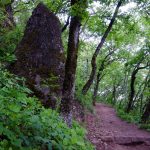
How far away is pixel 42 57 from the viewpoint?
30.8 ft

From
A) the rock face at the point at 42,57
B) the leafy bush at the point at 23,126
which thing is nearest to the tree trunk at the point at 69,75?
the rock face at the point at 42,57

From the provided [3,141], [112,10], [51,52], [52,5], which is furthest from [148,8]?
[3,141]

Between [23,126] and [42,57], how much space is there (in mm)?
5635

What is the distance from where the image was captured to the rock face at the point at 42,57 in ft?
28.8

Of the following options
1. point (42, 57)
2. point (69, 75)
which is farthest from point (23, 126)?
point (42, 57)

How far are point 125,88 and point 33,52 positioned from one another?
33.3 metres

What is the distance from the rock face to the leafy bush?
429cm

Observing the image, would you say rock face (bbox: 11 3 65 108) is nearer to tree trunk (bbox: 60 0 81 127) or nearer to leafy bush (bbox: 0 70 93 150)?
tree trunk (bbox: 60 0 81 127)

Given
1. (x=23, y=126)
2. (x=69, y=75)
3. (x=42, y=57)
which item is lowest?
(x=23, y=126)

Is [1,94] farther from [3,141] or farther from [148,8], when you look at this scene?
[148,8]

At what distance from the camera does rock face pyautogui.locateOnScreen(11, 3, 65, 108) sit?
878cm

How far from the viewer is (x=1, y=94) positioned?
3584 millimetres

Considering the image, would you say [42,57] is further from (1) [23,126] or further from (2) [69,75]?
(1) [23,126]

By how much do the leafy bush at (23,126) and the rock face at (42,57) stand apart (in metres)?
4.29
